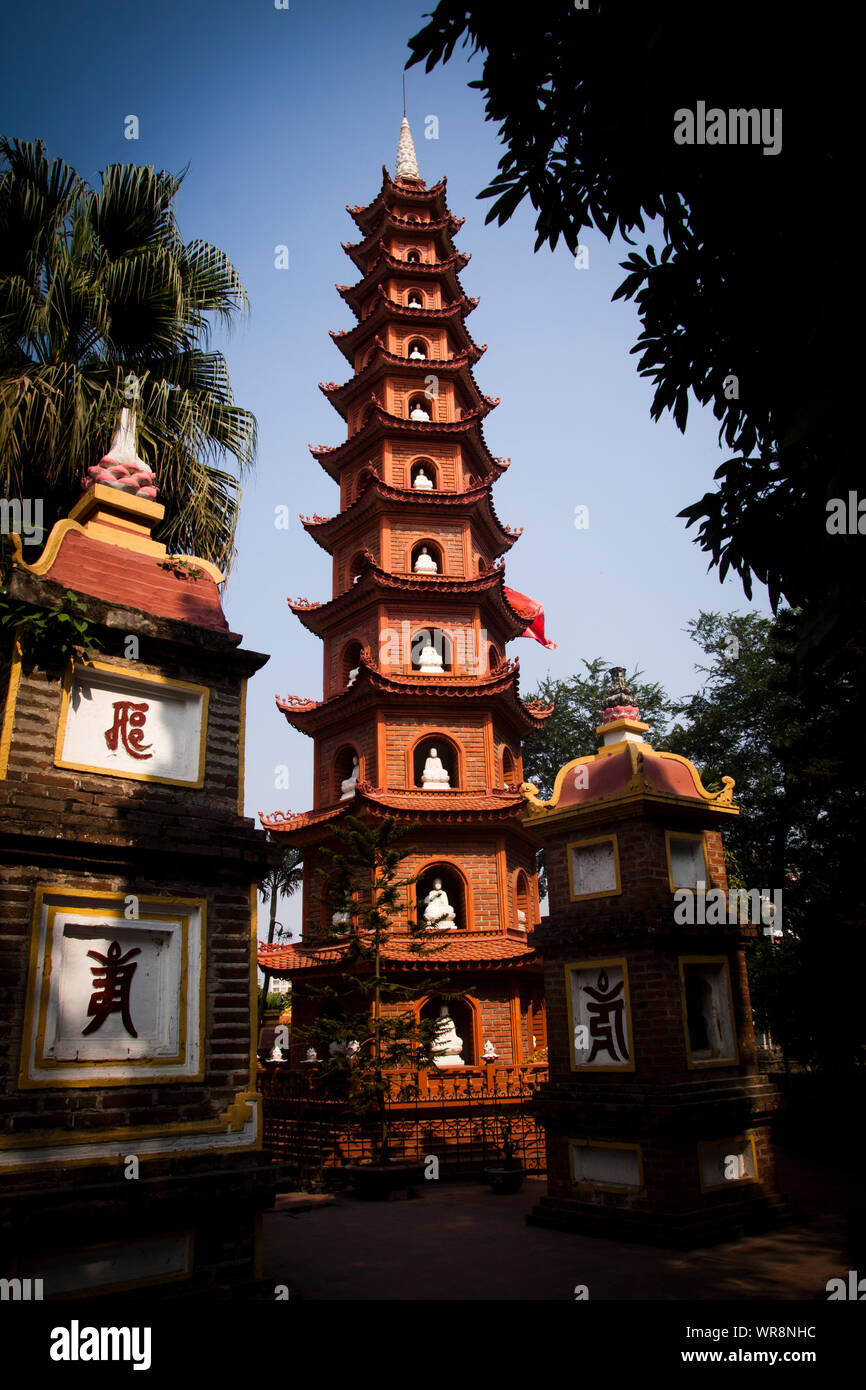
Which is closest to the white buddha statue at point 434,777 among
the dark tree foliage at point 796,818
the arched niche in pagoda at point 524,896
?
the arched niche in pagoda at point 524,896

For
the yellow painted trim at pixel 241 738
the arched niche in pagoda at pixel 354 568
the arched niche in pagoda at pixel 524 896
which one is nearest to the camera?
the yellow painted trim at pixel 241 738

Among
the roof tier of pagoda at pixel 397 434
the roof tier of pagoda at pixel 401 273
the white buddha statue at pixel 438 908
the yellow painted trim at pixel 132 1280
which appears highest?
the roof tier of pagoda at pixel 401 273

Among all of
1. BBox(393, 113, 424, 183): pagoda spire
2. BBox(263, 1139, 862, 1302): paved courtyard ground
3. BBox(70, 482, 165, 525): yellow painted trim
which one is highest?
BBox(393, 113, 424, 183): pagoda spire

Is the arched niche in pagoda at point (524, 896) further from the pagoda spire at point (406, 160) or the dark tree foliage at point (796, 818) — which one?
the pagoda spire at point (406, 160)

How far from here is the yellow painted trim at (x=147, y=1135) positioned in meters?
5.38

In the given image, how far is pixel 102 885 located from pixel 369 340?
20.9 meters

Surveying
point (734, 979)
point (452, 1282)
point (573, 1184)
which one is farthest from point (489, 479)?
point (452, 1282)

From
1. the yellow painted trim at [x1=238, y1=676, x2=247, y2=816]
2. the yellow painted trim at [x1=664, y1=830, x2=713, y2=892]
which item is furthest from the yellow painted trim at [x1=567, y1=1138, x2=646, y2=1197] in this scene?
the yellow painted trim at [x1=238, y1=676, x2=247, y2=816]

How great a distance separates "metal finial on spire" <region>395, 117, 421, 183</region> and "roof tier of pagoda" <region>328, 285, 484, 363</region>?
17.7 feet

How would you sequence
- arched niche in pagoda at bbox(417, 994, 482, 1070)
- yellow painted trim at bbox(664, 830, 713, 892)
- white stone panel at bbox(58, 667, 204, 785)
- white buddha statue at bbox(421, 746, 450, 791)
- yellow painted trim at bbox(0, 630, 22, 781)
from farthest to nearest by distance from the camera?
white buddha statue at bbox(421, 746, 450, 791)
arched niche in pagoda at bbox(417, 994, 482, 1070)
yellow painted trim at bbox(664, 830, 713, 892)
white stone panel at bbox(58, 667, 204, 785)
yellow painted trim at bbox(0, 630, 22, 781)

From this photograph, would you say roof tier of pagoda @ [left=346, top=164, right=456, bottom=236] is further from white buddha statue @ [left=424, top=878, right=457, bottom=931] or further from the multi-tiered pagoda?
white buddha statue @ [left=424, top=878, right=457, bottom=931]

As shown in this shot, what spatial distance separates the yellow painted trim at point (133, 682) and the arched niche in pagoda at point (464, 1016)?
11.3 metres

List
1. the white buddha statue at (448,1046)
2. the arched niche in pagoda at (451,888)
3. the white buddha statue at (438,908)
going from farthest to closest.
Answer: the arched niche in pagoda at (451,888) < the white buddha statue at (438,908) < the white buddha statue at (448,1046)

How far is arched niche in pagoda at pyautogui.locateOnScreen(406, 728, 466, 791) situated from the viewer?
63.0 ft
